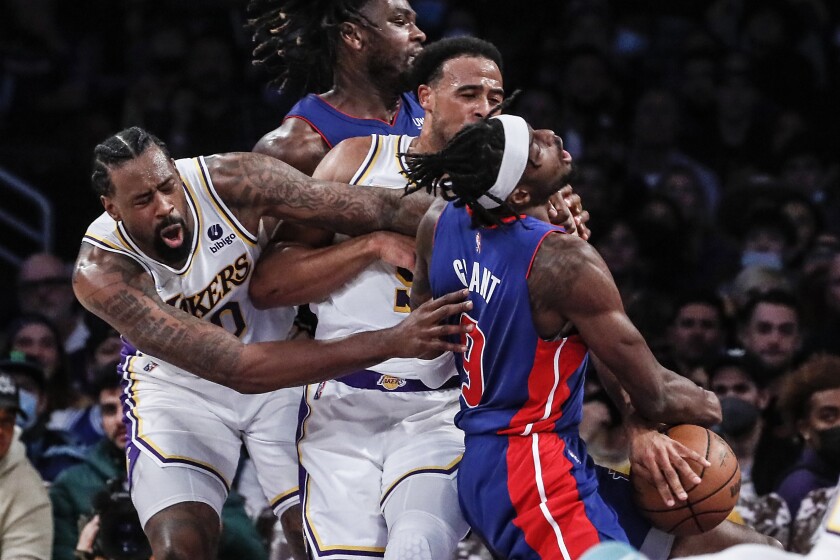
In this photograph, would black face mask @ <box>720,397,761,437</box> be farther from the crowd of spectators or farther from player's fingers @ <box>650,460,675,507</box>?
player's fingers @ <box>650,460,675,507</box>

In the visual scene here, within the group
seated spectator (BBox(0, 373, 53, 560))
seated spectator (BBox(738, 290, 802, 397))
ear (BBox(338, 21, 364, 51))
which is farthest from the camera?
seated spectator (BBox(738, 290, 802, 397))

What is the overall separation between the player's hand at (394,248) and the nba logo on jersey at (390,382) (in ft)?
1.18

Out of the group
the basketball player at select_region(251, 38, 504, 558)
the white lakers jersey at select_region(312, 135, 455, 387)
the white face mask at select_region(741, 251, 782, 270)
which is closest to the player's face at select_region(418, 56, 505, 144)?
the basketball player at select_region(251, 38, 504, 558)

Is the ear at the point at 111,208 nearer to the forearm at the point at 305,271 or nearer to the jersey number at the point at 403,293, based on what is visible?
the forearm at the point at 305,271

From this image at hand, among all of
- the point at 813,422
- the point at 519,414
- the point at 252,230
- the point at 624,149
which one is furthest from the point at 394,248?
the point at 624,149

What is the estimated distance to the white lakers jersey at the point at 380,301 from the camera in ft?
14.9

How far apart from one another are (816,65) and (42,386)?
562cm

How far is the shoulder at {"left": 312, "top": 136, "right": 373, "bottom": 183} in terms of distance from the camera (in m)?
4.72

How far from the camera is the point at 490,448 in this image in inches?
157

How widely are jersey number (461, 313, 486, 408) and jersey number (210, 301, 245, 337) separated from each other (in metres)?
1.06

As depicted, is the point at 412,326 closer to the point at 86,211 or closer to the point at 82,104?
the point at 86,211

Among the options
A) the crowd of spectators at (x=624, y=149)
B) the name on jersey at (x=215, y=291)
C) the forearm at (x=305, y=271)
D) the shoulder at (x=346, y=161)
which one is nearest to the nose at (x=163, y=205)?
the name on jersey at (x=215, y=291)

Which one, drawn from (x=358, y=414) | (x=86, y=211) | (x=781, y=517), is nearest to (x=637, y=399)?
(x=358, y=414)

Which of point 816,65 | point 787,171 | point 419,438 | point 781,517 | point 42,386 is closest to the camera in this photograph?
point 419,438
